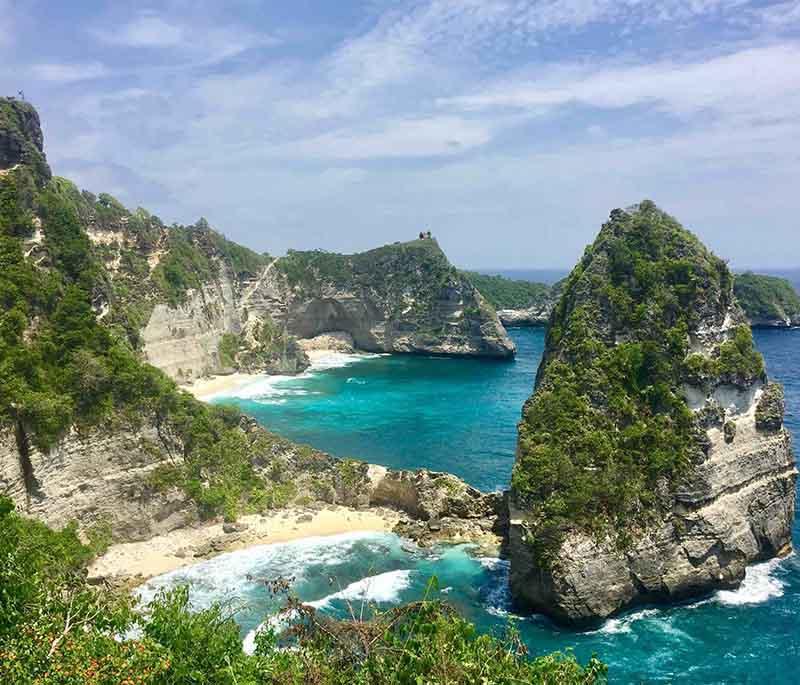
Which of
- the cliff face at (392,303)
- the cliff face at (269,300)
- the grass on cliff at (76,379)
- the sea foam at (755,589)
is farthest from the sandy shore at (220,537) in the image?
the cliff face at (392,303)

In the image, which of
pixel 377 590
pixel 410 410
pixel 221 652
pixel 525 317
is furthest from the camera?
pixel 525 317

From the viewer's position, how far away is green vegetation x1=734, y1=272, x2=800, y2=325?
129 meters

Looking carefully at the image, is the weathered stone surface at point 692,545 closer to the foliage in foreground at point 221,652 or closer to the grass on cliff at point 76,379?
the foliage in foreground at point 221,652

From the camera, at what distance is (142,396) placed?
3850 centimetres

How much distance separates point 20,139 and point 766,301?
12794cm

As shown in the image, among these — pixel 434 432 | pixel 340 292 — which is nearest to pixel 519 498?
pixel 434 432

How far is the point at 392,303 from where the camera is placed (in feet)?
371

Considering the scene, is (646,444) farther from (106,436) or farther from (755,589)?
(106,436)

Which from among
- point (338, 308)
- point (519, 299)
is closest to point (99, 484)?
point (338, 308)

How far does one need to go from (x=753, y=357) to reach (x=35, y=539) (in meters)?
37.1

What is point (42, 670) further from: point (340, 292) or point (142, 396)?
point (340, 292)

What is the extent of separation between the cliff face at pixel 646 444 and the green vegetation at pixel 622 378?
0.07 m

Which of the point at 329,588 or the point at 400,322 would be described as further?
the point at 400,322

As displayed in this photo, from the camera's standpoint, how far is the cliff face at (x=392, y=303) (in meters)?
110
